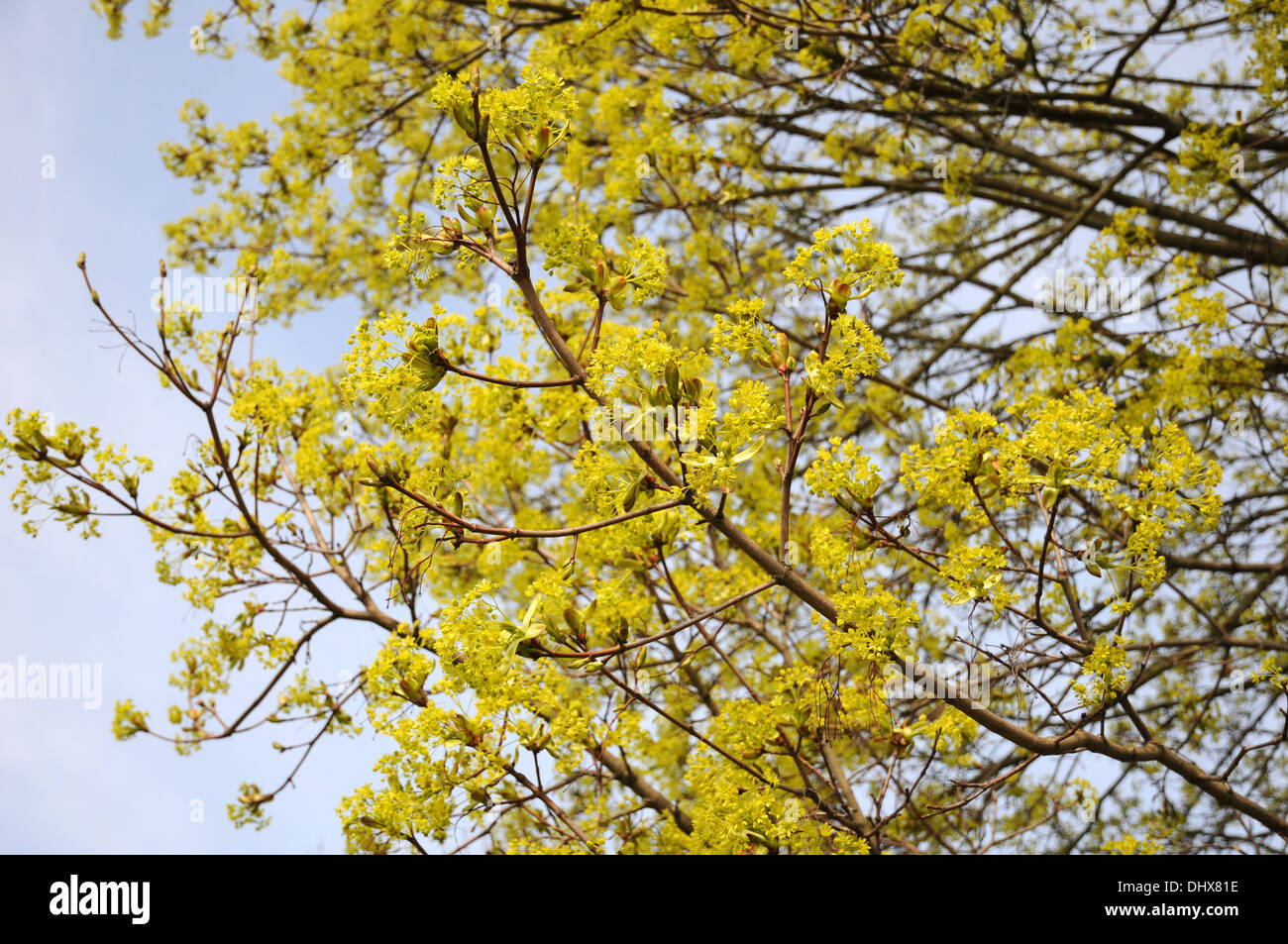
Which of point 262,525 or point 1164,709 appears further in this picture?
point 1164,709

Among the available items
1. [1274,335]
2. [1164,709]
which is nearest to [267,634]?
[1164,709]

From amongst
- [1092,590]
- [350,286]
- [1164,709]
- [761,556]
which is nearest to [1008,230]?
[1092,590]

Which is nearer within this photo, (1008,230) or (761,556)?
(761,556)

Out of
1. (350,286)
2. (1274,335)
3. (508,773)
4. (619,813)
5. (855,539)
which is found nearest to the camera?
(855,539)

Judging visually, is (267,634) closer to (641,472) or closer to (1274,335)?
(641,472)

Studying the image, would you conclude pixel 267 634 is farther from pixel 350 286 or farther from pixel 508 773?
pixel 350 286
